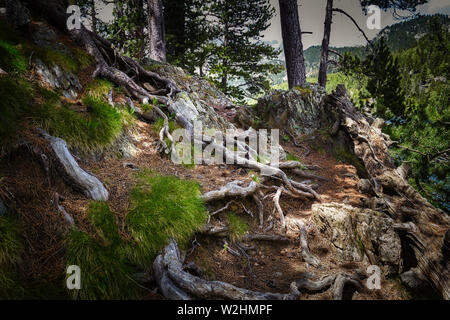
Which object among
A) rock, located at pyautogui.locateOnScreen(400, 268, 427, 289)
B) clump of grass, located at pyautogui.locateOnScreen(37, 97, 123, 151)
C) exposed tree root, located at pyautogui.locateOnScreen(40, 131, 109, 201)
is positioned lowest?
rock, located at pyautogui.locateOnScreen(400, 268, 427, 289)

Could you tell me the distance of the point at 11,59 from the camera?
379 centimetres

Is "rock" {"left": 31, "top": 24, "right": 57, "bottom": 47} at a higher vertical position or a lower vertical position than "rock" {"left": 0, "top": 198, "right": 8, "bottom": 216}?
higher

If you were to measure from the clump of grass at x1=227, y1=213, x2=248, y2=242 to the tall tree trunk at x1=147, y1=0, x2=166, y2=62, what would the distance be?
842 centimetres

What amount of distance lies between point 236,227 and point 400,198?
10.7 ft

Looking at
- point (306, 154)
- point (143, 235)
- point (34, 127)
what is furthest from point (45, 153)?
point (306, 154)

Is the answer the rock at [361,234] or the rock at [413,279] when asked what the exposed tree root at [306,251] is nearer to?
the rock at [361,234]

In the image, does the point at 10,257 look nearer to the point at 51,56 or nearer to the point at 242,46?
the point at 51,56

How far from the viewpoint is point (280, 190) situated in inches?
181

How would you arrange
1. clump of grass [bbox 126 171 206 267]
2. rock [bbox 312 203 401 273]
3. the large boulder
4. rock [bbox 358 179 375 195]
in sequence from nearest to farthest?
1. clump of grass [bbox 126 171 206 267]
2. rock [bbox 312 203 401 273]
3. rock [bbox 358 179 375 195]
4. the large boulder

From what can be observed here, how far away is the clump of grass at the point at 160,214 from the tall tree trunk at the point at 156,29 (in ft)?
25.7

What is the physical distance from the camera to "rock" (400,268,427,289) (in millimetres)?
2798

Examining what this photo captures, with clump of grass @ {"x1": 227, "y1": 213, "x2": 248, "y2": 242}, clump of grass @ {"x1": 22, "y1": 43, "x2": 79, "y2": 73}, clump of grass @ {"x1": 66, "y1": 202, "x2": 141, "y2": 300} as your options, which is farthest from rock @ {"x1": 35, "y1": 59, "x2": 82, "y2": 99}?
clump of grass @ {"x1": 227, "y1": 213, "x2": 248, "y2": 242}

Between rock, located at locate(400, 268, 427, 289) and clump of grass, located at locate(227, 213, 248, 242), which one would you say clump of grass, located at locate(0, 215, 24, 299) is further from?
rock, located at locate(400, 268, 427, 289)

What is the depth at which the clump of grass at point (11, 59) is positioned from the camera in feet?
12.1
